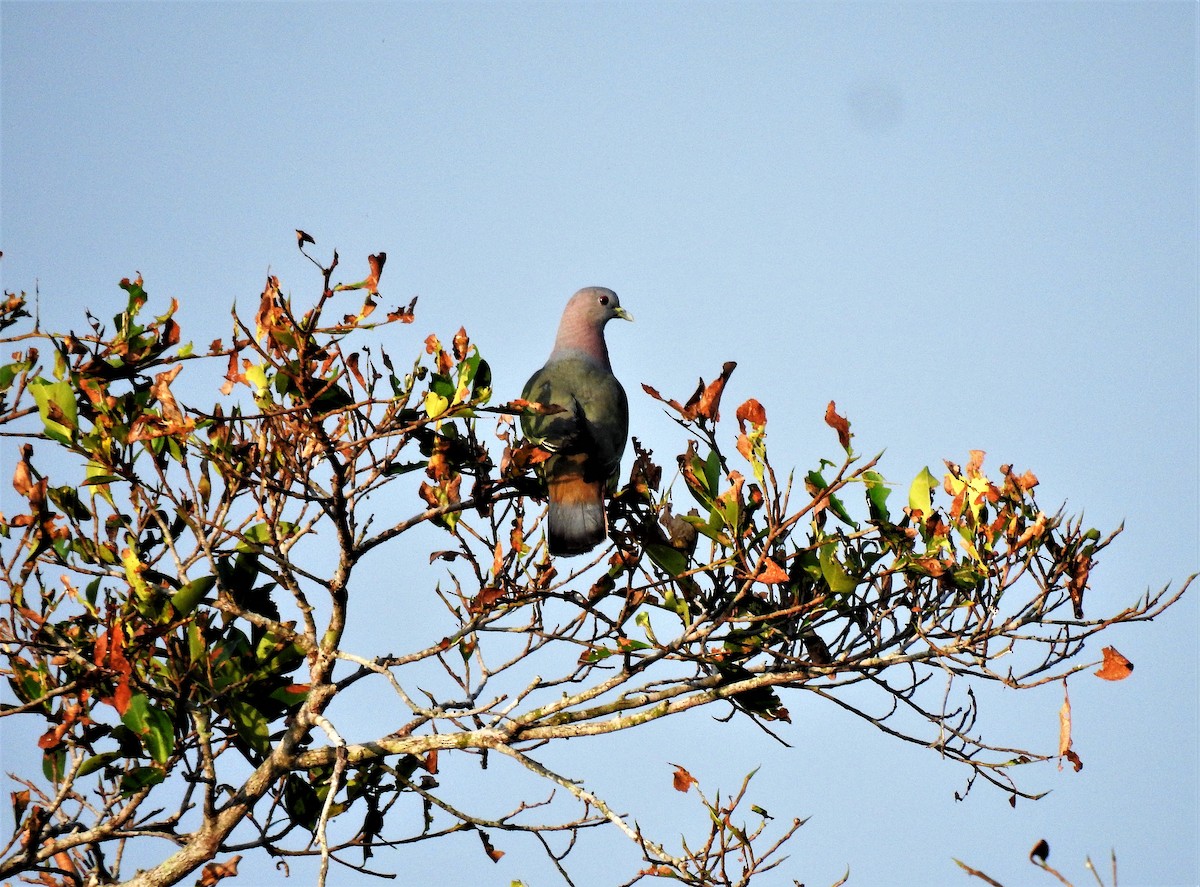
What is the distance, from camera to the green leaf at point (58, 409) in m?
3.96

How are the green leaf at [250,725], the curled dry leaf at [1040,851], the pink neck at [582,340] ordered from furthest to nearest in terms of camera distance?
the pink neck at [582,340] → the green leaf at [250,725] → the curled dry leaf at [1040,851]

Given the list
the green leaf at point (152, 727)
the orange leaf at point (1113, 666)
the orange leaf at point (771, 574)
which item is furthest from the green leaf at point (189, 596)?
the orange leaf at point (1113, 666)

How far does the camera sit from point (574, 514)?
4348mm

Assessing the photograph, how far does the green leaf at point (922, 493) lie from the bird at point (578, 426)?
1.08 m

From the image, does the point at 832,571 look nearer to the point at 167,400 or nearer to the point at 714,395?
the point at 714,395

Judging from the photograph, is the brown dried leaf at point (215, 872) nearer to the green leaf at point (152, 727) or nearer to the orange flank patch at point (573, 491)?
the green leaf at point (152, 727)

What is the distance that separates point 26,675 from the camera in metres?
4.14

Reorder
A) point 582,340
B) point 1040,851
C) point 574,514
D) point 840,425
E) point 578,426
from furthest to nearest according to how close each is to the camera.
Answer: point 582,340
point 578,426
point 574,514
point 840,425
point 1040,851

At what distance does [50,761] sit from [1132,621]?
12.1 feet

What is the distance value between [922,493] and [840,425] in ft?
1.75

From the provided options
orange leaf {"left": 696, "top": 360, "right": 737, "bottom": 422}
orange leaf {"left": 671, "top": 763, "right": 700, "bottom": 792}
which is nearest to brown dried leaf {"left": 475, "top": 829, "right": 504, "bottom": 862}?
orange leaf {"left": 671, "top": 763, "right": 700, "bottom": 792}

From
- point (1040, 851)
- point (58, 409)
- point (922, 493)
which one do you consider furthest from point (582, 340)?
point (1040, 851)

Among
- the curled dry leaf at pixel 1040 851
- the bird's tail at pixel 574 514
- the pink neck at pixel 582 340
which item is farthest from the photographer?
the pink neck at pixel 582 340

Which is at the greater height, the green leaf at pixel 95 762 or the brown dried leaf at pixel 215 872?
the green leaf at pixel 95 762
